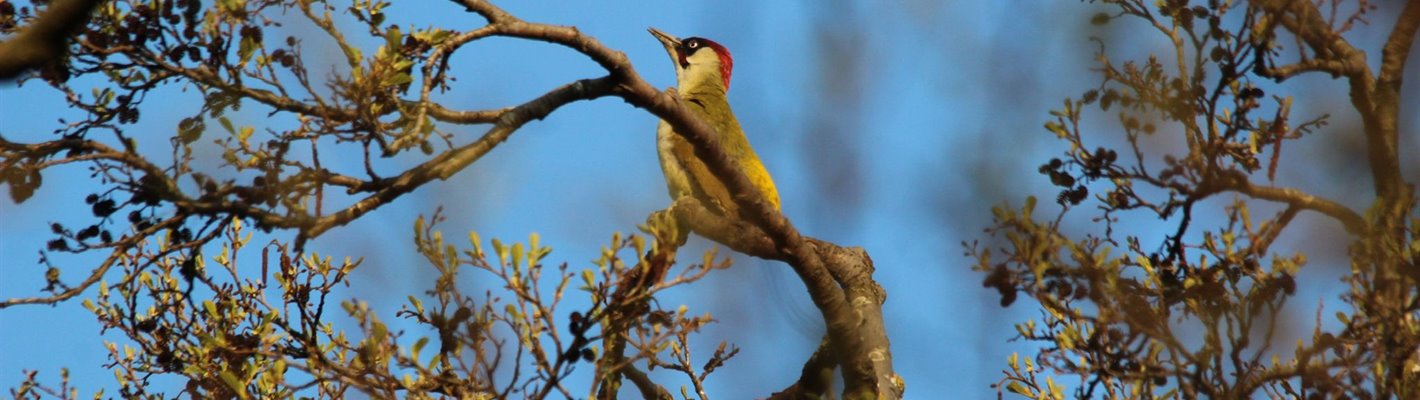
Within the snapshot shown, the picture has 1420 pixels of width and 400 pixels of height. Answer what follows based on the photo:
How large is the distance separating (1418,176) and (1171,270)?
0.77 metres

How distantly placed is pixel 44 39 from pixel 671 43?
6.23 meters

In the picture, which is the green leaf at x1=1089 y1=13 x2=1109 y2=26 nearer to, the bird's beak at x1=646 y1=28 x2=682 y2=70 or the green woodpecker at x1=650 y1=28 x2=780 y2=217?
the green woodpecker at x1=650 y1=28 x2=780 y2=217

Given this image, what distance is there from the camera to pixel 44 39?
2.68 metres

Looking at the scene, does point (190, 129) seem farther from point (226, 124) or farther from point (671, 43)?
point (671, 43)

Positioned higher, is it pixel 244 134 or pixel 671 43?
pixel 671 43

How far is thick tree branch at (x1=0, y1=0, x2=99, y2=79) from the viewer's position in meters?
2.61

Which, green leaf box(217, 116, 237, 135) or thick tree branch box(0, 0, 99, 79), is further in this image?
green leaf box(217, 116, 237, 135)

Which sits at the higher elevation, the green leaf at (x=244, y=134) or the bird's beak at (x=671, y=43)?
the bird's beak at (x=671, y=43)

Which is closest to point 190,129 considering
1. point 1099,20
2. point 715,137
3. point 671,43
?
point 715,137

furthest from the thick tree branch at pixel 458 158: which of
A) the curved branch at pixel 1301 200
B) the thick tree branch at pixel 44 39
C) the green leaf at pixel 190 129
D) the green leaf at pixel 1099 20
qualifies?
the curved branch at pixel 1301 200

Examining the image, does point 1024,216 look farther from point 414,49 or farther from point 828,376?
point 414,49

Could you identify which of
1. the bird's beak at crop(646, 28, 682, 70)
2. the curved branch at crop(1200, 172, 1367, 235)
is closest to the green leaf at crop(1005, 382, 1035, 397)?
the curved branch at crop(1200, 172, 1367, 235)

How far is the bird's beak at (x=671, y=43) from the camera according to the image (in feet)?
28.7

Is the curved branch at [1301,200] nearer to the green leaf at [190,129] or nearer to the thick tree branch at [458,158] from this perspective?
the thick tree branch at [458,158]
